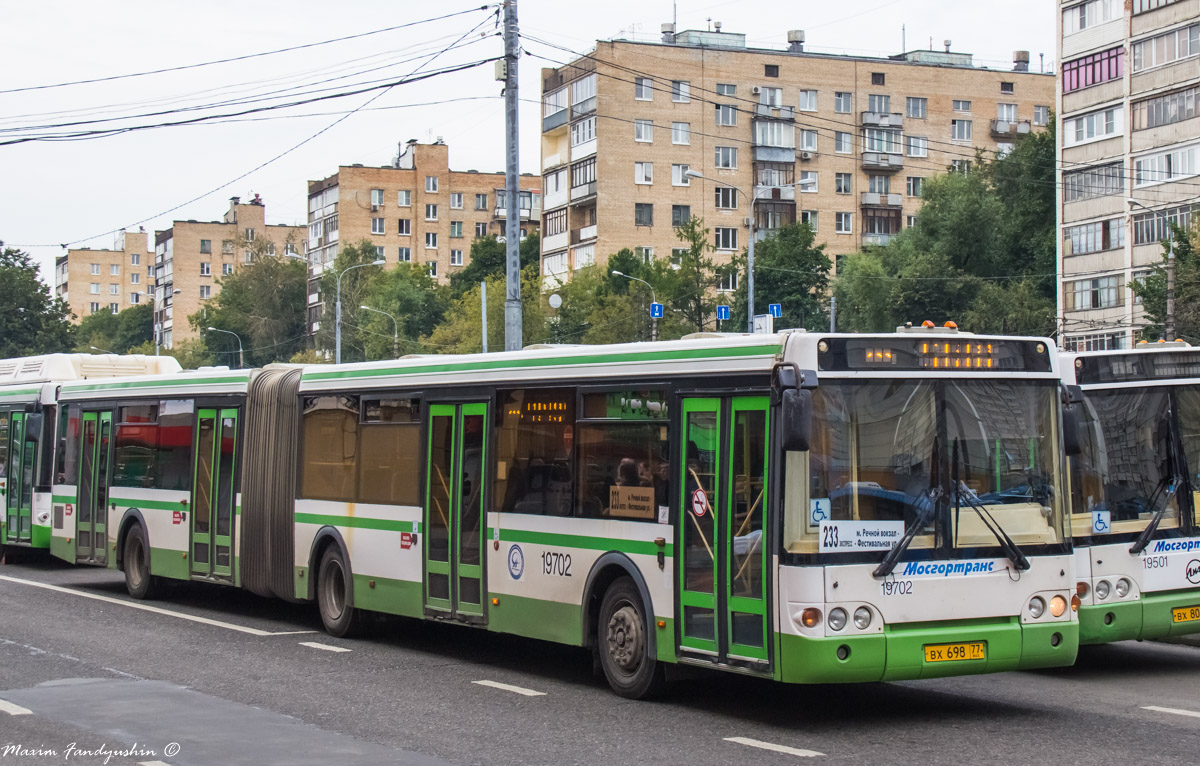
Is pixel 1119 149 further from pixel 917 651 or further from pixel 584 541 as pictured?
pixel 917 651

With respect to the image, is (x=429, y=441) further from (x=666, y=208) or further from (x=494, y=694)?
(x=666, y=208)

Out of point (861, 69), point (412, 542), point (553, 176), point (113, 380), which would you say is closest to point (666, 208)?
point (553, 176)

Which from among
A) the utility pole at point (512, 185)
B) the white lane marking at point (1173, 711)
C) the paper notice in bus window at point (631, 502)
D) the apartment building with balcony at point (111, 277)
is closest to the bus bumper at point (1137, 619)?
the white lane marking at point (1173, 711)

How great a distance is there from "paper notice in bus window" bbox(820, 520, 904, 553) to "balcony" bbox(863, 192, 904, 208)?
301 feet

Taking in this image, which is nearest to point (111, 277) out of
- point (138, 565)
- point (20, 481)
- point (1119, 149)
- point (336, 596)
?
point (1119, 149)

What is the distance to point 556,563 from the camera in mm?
12461

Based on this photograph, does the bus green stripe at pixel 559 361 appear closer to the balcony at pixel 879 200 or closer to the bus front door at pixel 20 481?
the bus front door at pixel 20 481

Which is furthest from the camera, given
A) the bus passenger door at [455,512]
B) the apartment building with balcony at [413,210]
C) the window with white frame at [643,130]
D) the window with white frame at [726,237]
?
the apartment building with balcony at [413,210]

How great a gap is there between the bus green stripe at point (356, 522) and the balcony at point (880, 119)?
283ft

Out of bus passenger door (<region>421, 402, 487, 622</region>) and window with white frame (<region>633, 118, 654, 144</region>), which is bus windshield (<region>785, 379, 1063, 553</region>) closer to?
bus passenger door (<region>421, 402, 487, 622</region>)

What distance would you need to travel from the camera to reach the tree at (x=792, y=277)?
283 feet

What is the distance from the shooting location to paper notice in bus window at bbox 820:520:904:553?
9.88 meters

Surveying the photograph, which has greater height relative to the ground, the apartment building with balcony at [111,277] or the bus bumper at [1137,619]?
the apartment building with balcony at [111,277]

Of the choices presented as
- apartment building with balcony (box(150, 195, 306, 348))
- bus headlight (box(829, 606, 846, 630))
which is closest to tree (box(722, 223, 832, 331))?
bus headlight (box(829, 606, 846, 630))
